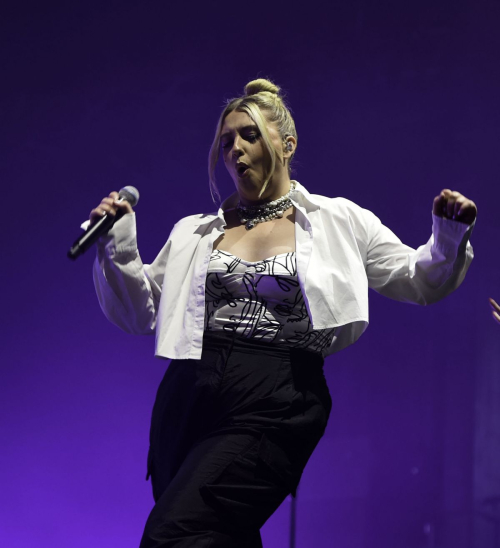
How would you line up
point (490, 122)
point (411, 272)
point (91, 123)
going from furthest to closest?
1. point (91, 123)
2. point (490, 122)
3. point (411, 272)

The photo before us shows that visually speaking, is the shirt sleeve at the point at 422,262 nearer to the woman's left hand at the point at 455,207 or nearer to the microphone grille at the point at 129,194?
the woman's left hand at the point at 455,207

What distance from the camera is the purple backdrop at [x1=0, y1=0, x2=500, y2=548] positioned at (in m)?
2.36

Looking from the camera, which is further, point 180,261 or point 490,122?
point 490,122

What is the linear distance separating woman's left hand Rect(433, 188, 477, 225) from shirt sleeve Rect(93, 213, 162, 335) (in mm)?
622

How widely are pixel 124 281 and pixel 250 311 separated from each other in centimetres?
28

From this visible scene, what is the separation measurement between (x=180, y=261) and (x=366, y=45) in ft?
4.15

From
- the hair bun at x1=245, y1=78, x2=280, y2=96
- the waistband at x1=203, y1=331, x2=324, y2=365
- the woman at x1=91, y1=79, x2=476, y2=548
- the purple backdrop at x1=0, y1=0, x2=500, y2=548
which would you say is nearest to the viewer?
the woman at x1=91, y1=79, x2=476, y2=548

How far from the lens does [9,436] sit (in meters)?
2.57

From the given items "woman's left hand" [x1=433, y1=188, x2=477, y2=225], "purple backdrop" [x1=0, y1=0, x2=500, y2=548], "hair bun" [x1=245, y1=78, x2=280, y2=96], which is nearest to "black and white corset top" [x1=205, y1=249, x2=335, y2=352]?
"woman's left hand" [x1=433, y1=188, x2=477, y2=225]

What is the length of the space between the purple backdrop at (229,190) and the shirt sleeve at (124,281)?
0.90 m

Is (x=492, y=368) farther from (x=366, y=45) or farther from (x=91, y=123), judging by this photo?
(x=91, y=123)

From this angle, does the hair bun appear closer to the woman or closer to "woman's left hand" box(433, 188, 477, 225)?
the woman

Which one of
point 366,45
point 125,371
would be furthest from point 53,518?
point 366,45

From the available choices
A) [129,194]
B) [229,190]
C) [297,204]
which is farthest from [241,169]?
[229,190]
